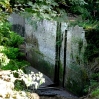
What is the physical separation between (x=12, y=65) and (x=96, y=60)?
2.55 metres

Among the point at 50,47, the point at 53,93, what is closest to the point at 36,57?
the point at 50,47

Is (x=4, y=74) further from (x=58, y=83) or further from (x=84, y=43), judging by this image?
(x=58, y=83)

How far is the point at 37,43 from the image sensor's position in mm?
9133

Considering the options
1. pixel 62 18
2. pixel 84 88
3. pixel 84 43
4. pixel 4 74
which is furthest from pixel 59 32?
pixel 4 74

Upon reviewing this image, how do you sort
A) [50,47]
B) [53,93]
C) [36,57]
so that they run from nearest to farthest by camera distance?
[53,93], [50,47], [36,57]

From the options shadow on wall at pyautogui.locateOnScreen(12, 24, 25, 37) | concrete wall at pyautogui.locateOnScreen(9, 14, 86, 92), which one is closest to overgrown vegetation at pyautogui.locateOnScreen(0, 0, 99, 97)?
concrete wall at pyautogui.locateOnScreen(9, 14, 86, 92)

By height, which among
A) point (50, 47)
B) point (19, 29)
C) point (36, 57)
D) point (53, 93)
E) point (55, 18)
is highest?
point (55, 18)

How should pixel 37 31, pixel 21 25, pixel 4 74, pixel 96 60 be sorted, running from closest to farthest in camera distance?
pixel 4 74, pixel 96 60, pixel 37 31, pixel 21 25

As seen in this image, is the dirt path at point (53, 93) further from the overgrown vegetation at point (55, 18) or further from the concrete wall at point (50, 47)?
the overgrown vegetation at point (55, 18)

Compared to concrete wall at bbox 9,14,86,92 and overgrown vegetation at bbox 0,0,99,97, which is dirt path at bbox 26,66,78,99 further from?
overgrown vegetation at bbox 0,0,99,97

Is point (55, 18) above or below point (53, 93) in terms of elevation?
above

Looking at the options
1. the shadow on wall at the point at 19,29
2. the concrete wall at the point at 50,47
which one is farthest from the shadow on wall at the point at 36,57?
the shadow on wall at the point at 19,29

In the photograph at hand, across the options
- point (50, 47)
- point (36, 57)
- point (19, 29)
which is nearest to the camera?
point (50, 47)

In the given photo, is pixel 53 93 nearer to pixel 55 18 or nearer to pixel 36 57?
pixel 55 18
